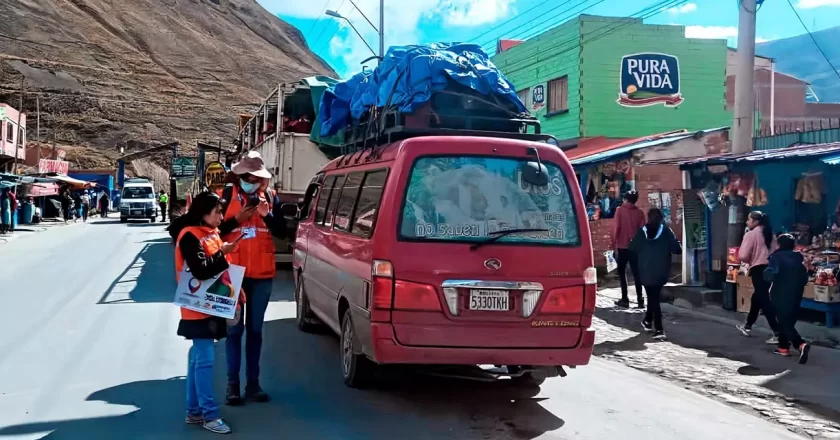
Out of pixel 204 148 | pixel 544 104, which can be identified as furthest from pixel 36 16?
pixel 544 104

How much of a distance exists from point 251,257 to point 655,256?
546cm

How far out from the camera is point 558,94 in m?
23.1

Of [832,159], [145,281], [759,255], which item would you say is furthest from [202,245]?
[145,281]

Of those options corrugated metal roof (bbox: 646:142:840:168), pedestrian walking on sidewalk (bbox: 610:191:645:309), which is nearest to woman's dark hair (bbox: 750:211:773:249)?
corrugated metal roof (bbox: 646:142:840:168)

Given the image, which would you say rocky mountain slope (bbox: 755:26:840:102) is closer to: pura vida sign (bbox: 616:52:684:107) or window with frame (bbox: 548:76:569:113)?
pura vida sign (bbox: 616:52:684:107)

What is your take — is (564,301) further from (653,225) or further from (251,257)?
(653,225)

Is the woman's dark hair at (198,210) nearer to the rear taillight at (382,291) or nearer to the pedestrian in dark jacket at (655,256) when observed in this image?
the rear taillight at (382,291)

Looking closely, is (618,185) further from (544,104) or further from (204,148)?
(204,148)

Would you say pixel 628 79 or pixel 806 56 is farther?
pixel 806 56

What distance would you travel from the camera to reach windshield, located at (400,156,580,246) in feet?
18.6

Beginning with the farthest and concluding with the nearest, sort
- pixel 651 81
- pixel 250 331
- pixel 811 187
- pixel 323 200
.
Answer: pixel 651 81, pixel 811 187, pixel 323 200, pixel 250 331

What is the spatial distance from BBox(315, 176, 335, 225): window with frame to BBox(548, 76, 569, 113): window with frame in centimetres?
1529

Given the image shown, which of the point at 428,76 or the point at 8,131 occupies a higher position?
the point at 8,131

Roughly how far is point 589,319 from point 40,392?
4.27 m
